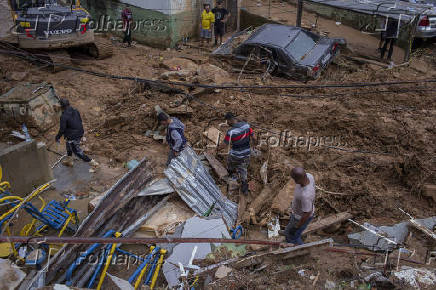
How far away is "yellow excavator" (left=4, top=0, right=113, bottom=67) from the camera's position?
11.0m

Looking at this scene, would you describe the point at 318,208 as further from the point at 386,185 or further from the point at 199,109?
the point at 199,109

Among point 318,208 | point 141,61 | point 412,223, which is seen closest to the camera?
point 412,223

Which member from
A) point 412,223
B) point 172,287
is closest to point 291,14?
point 412,223

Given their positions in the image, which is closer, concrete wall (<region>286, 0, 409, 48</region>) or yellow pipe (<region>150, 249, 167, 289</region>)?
yellow pipe (<region>150, 249, 167, 289</region>)

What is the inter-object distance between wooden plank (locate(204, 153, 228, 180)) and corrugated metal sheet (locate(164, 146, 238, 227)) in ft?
1.37

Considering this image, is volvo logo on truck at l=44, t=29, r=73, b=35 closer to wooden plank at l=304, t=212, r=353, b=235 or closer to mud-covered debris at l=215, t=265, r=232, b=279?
wooden plank at l=304, t=212, r=353, b=235

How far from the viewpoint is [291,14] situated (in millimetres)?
16547

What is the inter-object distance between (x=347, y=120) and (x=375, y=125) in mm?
625

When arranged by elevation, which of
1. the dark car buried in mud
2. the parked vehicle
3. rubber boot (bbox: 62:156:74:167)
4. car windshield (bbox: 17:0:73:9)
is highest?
car windshield (bbox: 17:0:73:9)

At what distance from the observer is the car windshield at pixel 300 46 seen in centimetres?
1069

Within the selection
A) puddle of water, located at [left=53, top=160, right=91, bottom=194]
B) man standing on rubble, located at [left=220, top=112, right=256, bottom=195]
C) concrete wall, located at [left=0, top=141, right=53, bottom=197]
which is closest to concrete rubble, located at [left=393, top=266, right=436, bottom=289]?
man standing on rubble, located at [left=220, top=112, right=256, bottom=195]

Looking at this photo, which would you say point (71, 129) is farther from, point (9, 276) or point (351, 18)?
point (351, 18)

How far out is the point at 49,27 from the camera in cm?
1110

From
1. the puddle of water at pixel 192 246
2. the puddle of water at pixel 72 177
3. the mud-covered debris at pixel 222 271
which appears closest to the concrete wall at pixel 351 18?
the puddle of water at pixel 72 177
